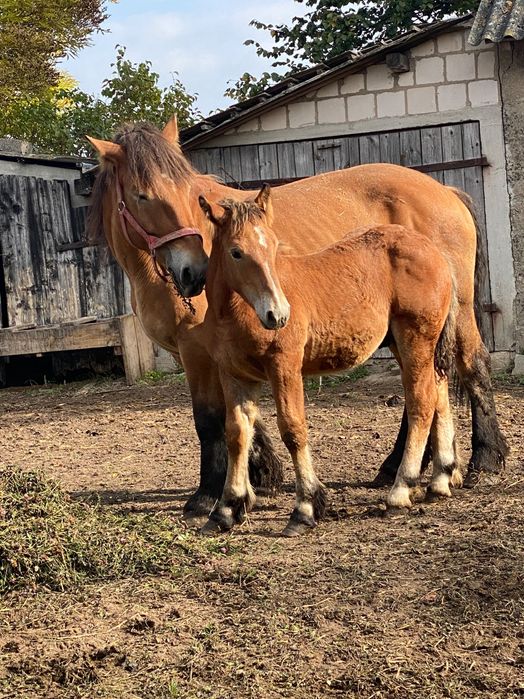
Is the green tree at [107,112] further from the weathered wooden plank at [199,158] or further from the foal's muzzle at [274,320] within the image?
the foal's muzzle at [274,320]

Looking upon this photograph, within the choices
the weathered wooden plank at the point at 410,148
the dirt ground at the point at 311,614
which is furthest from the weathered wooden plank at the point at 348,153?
the dirt ground at the point at 311,614

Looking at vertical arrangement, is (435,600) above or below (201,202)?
below

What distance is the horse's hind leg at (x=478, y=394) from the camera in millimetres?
6171

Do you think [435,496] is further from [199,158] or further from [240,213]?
[199,158]

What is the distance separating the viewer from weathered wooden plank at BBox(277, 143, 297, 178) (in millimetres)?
11195

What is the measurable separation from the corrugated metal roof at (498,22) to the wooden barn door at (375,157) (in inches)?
38.6

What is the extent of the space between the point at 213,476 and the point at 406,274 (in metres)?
1.62

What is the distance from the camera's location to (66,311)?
12.7 metres

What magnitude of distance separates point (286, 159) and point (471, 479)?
6.07 m

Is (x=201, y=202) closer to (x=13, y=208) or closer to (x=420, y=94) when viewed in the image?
(x=420, y=94)

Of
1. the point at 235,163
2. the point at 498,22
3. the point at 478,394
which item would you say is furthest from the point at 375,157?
the point at 478,394

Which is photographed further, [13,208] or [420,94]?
[13,208]

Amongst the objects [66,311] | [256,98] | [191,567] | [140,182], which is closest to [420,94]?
[256,98]

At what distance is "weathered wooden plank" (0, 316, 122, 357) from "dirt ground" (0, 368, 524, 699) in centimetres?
491
